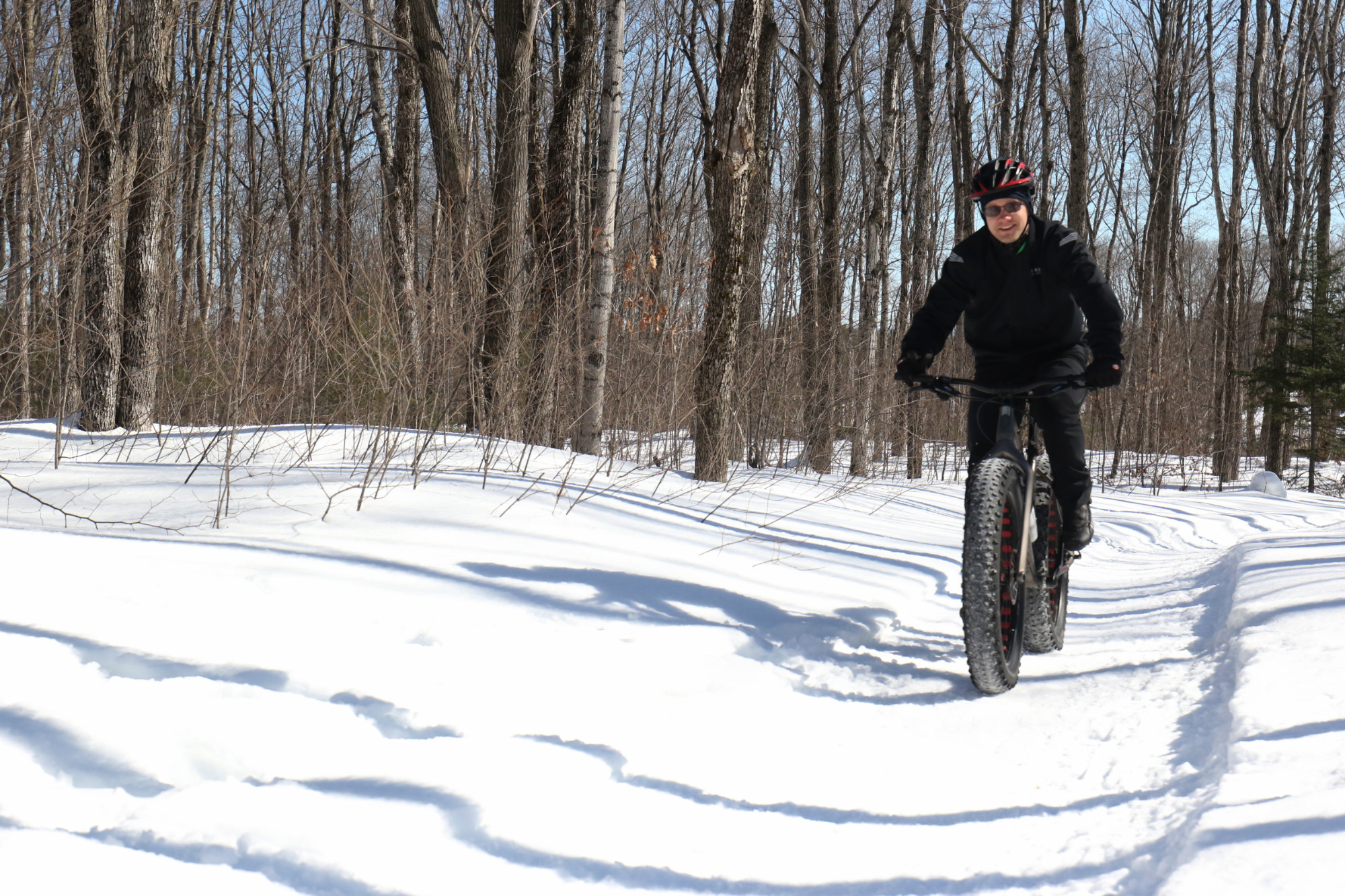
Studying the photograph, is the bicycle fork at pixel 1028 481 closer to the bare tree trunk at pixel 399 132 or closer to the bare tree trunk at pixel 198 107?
the bare tree trunk at pixel 399 132

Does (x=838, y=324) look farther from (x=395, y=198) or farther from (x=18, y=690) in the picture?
(x=18, y=690)

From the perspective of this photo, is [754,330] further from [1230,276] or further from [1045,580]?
[1230,276]

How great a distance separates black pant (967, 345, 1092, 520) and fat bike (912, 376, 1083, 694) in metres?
0.05

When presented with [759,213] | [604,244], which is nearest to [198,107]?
[759,213]

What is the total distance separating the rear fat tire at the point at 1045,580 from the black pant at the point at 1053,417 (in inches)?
2.4

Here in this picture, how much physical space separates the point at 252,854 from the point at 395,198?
1204 centimetres

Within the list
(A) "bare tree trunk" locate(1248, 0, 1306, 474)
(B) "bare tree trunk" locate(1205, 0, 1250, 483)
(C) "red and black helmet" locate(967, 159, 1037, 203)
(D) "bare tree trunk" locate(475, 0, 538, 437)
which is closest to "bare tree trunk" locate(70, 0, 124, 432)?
(D) "bare tree trunk" locate(475, 0, 538, 437)

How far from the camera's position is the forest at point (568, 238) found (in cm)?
568

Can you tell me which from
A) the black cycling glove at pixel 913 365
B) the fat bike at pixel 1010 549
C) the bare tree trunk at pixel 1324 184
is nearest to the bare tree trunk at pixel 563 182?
the black cycling glove at pixel 913 365

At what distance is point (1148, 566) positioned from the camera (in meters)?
5.83

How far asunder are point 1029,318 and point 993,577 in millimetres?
1099

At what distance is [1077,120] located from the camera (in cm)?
1219

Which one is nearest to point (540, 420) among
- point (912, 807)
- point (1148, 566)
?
point (1148, 566)

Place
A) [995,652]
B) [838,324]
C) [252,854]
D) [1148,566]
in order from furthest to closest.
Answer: [838,324], [1148,566], [995,652], [252,854]
